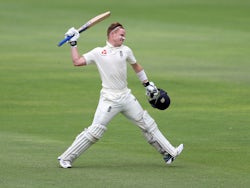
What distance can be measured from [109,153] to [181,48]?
54.7ft

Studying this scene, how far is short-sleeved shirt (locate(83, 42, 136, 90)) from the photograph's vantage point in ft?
43.5

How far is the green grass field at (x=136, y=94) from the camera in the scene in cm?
1291

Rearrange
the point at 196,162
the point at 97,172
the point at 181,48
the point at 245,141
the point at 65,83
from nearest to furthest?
1. the point at 97,172
2. the point at 196,162
3. the point at 245,141
4. the point at 65,83
5. the point at 181,48

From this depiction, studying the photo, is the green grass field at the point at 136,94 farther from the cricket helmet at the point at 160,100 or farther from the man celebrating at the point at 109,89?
the cricket helmet at the point at 160,100

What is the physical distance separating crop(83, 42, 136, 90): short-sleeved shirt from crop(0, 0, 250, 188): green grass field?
3.50 ft

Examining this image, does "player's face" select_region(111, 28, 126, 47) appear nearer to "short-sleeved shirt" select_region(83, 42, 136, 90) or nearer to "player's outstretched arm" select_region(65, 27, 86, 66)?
"short-sleeved shirt" select_region(83, 42, 136, 90)

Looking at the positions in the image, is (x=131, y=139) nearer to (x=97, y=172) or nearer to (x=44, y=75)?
(x=97, y=172)

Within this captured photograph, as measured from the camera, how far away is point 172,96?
22.2m

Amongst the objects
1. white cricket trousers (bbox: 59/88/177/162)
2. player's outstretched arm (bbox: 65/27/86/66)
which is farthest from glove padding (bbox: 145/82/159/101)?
player's outstretched arm (bbox: 65/27/86/66)

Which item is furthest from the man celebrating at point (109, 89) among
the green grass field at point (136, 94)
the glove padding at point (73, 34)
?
the green grass field at point (136, 94)

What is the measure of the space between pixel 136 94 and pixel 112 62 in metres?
9.28

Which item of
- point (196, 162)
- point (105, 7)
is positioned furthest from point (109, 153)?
point (105, 7)

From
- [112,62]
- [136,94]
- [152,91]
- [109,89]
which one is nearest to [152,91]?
[152,91]

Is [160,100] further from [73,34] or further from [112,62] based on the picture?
[73,34]
